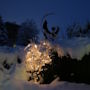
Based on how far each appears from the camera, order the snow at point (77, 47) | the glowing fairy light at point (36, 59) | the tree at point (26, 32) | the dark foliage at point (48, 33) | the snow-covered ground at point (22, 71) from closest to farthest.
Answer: the snow-covered ground at point (22, 71) → the snow at point (77, 47) → the glowing fairy light at point (36, 59) → the dark foliage at point (48, 33) → the tree at point (26, 32)

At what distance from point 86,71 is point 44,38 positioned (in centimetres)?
185

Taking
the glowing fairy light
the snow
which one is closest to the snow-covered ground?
the snow

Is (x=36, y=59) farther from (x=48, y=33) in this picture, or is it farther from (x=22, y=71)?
(x=48, y=33)

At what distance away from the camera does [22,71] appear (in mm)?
7266

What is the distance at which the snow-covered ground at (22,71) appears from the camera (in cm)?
664

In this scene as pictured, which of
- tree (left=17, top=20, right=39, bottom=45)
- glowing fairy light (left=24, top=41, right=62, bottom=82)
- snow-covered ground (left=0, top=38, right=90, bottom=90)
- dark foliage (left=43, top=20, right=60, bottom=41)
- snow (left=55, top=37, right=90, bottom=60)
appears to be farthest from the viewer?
tree (left=17, top=20, right=39, bottom=45)

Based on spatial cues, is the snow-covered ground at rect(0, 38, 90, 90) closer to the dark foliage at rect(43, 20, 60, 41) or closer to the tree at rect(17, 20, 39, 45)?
the dark foliage at rect(43, 20, 60, 41)

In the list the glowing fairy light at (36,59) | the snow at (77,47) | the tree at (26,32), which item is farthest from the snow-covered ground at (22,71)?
the tree at (26,32)

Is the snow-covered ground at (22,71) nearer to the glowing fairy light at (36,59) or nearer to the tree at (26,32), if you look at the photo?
the glowing fairy light at (36,59)

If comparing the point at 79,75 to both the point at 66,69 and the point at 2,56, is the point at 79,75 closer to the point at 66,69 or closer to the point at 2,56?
the point at 66,69

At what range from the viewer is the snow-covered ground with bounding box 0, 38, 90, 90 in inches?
261

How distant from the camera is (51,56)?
7340 mm

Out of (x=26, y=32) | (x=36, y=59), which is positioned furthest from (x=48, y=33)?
(x=26, y=32)

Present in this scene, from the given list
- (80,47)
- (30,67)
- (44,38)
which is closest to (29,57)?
(30,67)
